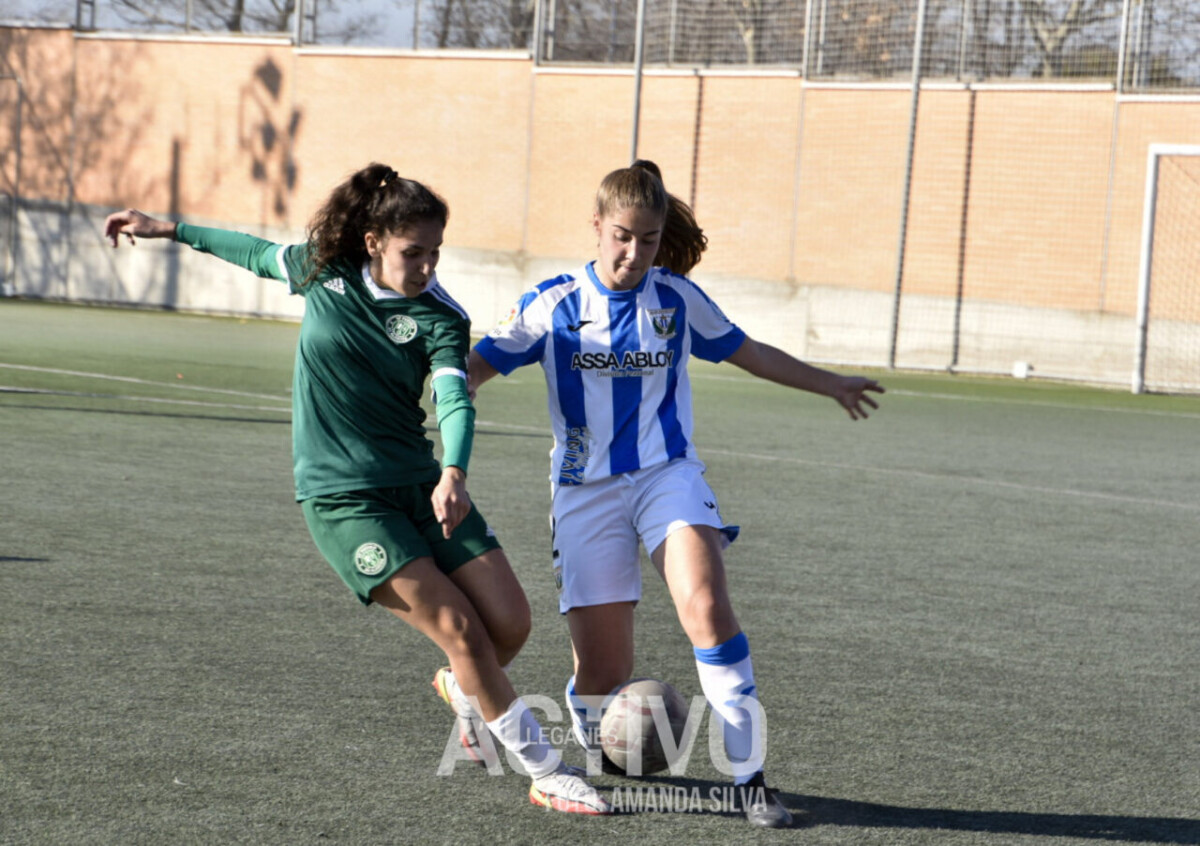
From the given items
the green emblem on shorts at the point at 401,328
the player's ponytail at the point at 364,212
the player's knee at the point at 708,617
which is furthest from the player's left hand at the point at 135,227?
the player's knee at the point at 708,617

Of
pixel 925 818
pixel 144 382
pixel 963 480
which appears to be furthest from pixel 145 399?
pixel 925 818

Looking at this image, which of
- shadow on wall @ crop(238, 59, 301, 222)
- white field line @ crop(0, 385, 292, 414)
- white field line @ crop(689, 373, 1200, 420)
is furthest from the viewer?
shadow on wall @ crop(238, 59, 301, 222)

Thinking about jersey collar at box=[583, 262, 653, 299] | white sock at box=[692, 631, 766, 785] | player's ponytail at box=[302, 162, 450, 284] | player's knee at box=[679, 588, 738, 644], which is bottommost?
white sock at box=[692, 631, 766, 785]

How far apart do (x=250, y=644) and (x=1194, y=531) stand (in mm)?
5958

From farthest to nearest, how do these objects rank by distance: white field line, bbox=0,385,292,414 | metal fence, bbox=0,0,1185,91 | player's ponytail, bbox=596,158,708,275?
1. metal fence, bbox=0,0,1185,91
2. white field line, bbox=0,385,292,414
3. player's ponytail, bbox=596,158,708,275

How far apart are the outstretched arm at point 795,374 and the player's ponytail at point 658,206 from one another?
32 cm

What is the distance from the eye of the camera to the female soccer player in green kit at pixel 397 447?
12.3 ft

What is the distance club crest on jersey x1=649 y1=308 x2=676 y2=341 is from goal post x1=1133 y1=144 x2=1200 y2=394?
18004 millimetres

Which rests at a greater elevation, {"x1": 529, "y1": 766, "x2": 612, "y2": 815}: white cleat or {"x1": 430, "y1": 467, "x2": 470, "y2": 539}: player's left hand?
{"x1": 430, "y1": 467, "x2": 470, "y2": 539}: player's left hand

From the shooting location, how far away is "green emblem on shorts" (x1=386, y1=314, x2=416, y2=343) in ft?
12.7

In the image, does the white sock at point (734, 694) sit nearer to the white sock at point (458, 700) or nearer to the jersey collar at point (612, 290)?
the white sock at point (458, 700)

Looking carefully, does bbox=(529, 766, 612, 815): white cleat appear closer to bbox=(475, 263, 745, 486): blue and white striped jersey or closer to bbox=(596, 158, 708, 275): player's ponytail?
bbox=(475, 263, 745, 486): blue and white striped jersey

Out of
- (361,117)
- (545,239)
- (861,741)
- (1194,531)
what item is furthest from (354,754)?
(361,117)

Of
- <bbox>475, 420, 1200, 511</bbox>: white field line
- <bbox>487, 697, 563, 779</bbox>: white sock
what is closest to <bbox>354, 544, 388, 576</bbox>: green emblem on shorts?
<bbox>487, 697, 563, 779</bbox>: white sock
